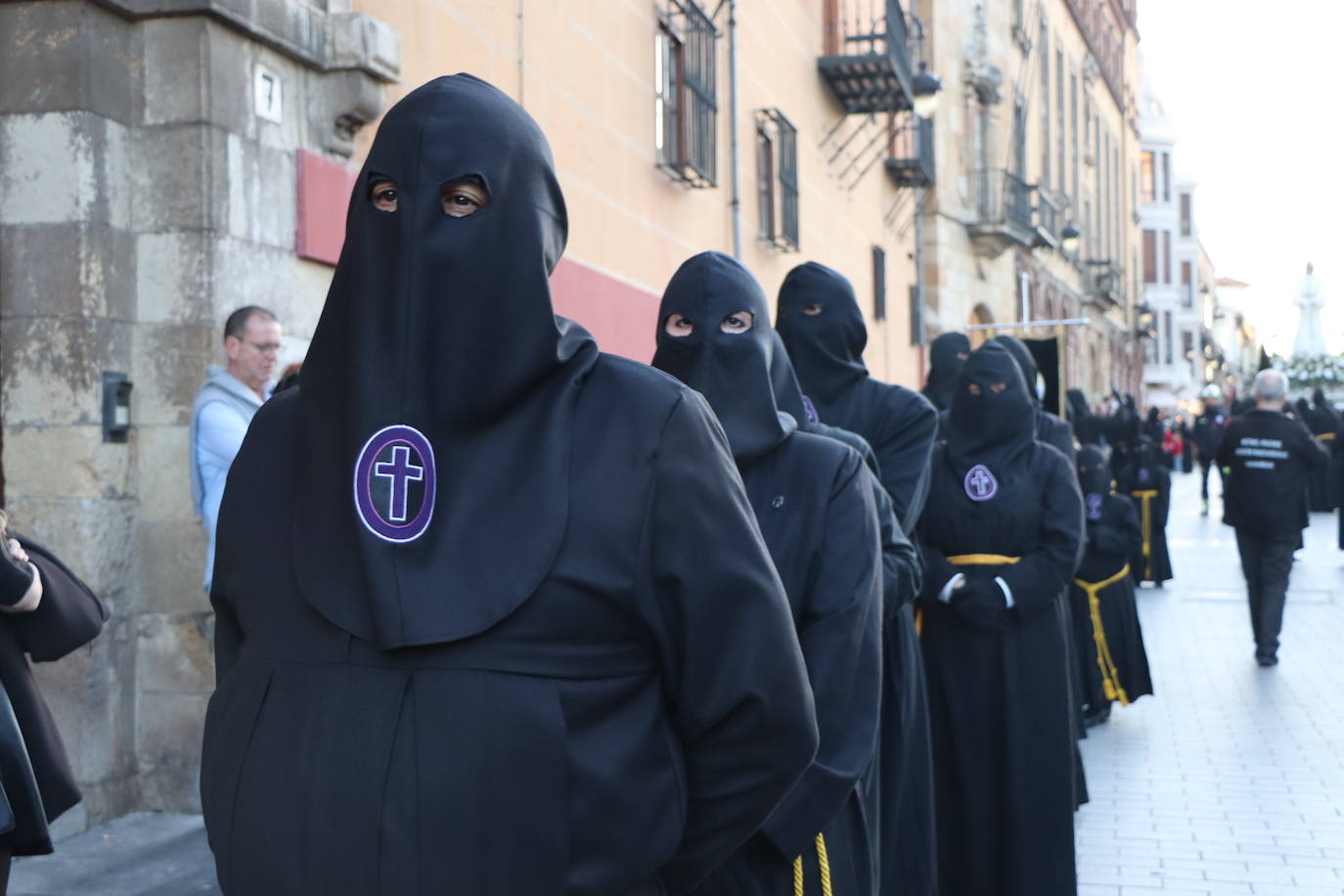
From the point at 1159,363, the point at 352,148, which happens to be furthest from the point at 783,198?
the point at 1159,363

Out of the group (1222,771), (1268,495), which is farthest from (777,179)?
(1222,771)

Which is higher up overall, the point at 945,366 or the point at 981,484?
the point at 945,366

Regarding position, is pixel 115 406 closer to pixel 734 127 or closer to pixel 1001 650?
pixel 1001 650

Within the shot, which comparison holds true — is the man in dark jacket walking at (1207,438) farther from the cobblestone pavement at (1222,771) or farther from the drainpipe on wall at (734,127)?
the drainpipe on wall at (734,127)

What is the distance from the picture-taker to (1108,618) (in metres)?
9.38

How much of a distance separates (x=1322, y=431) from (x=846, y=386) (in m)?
21.4

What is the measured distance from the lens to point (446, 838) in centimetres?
200

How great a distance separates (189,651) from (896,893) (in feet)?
10.6

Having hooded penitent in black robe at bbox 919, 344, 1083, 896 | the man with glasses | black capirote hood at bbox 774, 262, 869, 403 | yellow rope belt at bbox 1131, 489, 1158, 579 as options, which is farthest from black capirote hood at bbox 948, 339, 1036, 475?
yellow rope belt at bbox 1131, 489, 1158, 579

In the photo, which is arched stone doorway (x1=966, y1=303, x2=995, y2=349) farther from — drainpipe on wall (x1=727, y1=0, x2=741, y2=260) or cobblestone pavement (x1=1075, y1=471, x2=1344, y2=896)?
cobblestone pavement (x1=1075, y1=471, x2=1344, y2=896)

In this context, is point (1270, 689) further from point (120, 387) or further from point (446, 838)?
point (446, 838)

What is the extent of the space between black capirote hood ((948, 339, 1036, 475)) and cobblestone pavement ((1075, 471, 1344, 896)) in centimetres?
172

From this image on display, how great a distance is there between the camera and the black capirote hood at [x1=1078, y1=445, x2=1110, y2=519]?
32.3 ft

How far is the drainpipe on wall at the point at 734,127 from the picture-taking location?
1493 cm
